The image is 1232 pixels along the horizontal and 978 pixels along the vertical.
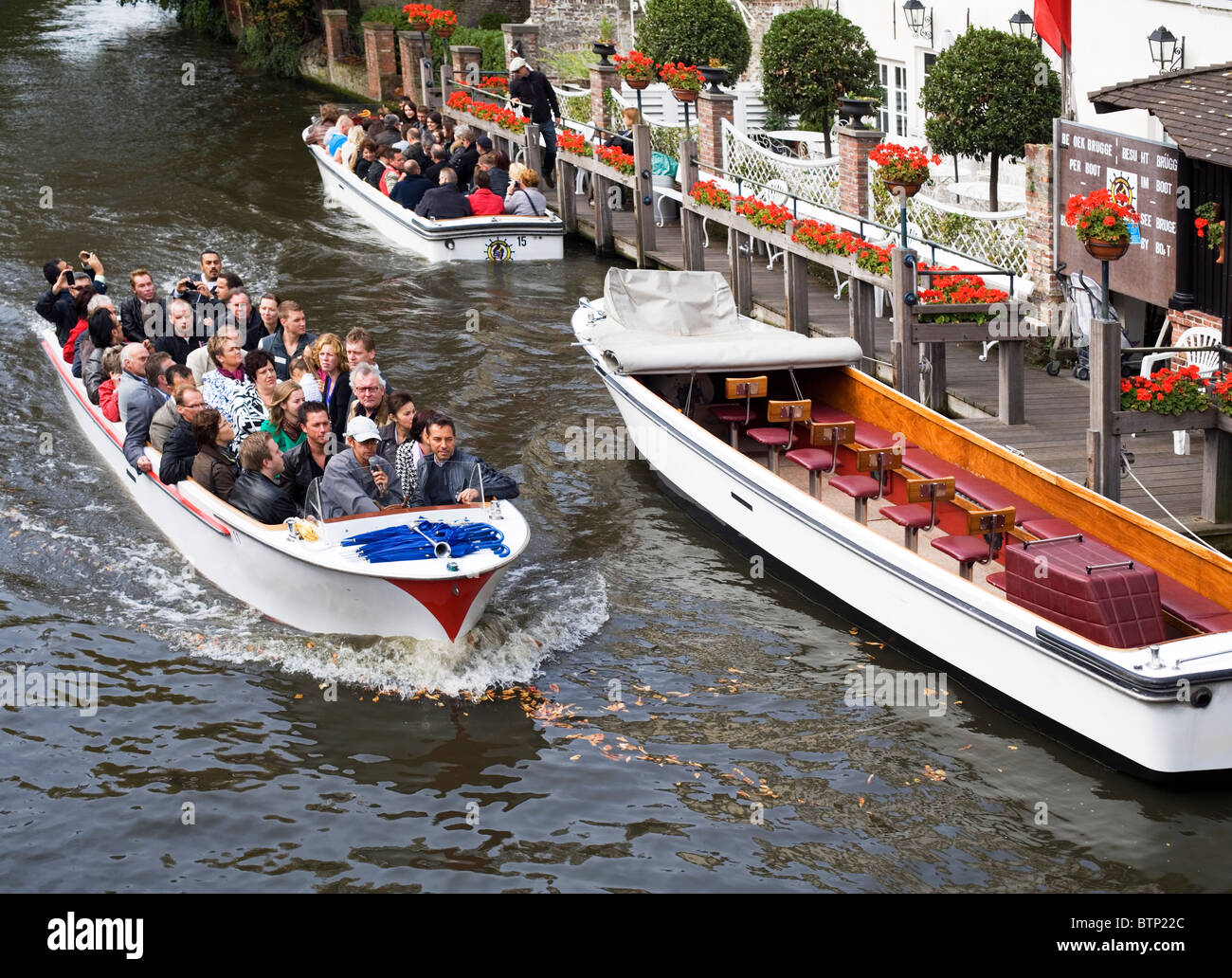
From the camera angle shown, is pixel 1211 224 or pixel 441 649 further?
pixel 1211 224

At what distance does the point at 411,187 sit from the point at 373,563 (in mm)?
11869

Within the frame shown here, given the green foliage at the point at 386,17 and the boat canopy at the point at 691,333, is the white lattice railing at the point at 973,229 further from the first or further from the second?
the green foliage at the point at 386,17

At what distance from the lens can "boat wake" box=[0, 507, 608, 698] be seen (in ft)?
32.2

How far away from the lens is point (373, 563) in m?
9.48

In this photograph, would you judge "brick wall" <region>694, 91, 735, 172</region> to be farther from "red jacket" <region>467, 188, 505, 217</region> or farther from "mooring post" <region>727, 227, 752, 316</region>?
"red jacket" <region>467, 188, 505, 217</region>

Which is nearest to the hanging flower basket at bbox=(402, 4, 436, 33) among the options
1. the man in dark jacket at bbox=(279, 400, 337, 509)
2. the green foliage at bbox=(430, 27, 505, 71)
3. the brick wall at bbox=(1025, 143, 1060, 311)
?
the green foliage at bbox=(430, 27, 505, 71)

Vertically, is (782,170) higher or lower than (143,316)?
higher

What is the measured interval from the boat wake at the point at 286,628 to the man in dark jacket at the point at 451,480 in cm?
82

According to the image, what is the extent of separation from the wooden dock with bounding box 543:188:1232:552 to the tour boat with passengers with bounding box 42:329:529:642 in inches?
163

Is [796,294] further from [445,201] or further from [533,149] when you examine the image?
[533,149]

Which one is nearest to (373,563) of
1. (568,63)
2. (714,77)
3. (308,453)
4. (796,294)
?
(308,453)

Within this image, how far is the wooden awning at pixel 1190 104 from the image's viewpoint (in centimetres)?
1141
